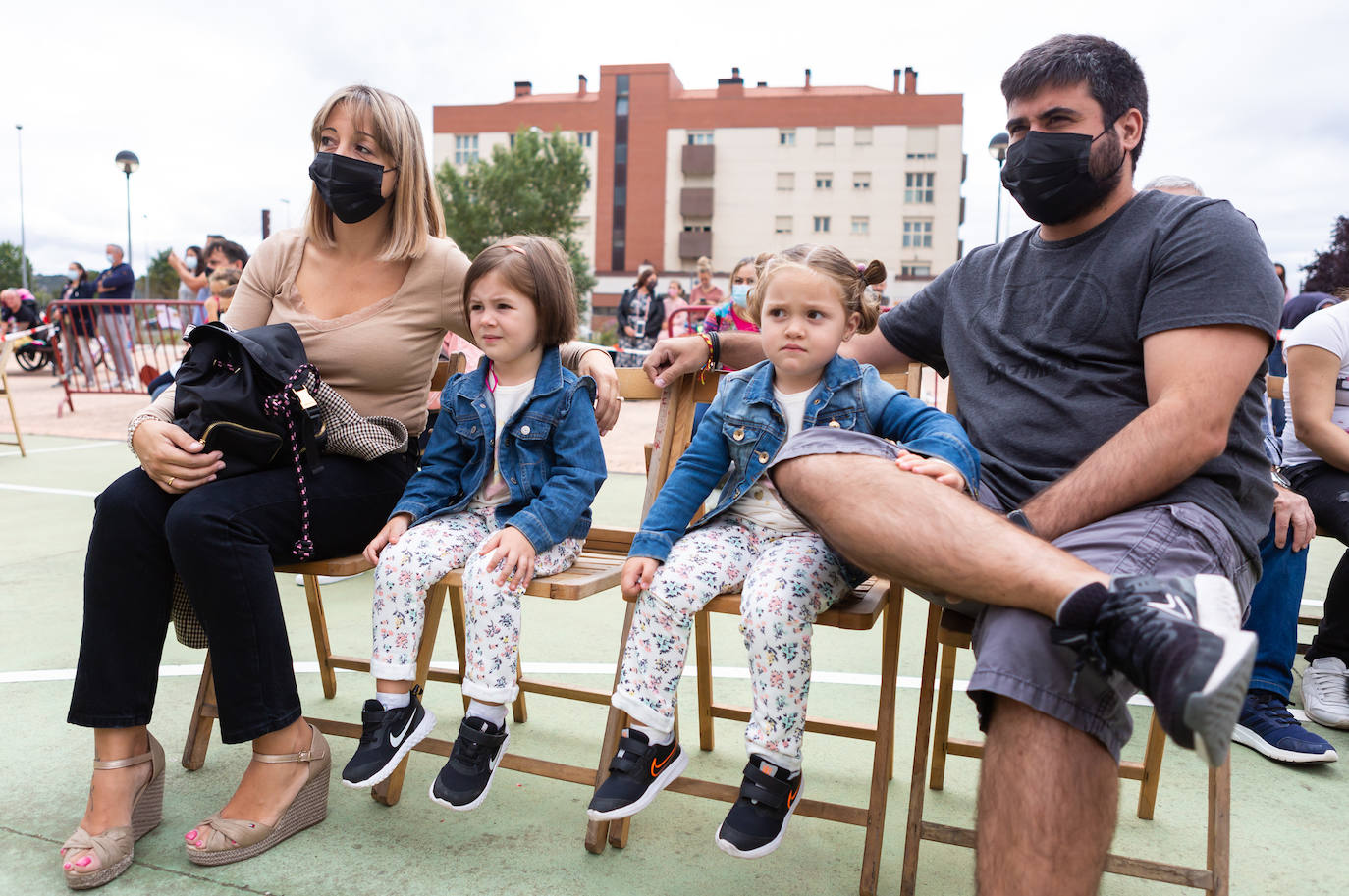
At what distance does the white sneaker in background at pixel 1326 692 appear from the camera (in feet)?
9.90

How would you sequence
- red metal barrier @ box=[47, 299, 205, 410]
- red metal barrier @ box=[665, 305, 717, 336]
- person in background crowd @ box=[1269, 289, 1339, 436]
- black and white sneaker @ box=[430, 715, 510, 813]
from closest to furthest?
black and white sneaker @ box=[430, 715, 510, 813], person in background crowd @ box=[1269, 289, 1339, 436], red metal barrier @ box=[665, 305, 717, 336], red metal barrier @ box=[47, 299, 205, 410]

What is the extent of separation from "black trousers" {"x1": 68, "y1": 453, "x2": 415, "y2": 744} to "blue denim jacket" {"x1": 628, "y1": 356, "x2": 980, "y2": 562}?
857mm

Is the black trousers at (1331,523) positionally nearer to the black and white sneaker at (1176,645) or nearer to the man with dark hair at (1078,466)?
the man with dark hair at (1078,466)

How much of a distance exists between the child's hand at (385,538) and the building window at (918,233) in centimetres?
5359

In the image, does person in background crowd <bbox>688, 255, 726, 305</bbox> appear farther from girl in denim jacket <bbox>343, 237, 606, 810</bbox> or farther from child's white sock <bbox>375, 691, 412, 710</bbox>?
child's white sock <bbox>375, 691, 412, 710</bbox>

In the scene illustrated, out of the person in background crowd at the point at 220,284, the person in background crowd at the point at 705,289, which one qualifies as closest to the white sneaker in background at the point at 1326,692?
the person in background crowd at the point at 220,284

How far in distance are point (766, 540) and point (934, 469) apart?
21.5 inches

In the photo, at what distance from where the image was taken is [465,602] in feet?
7.33

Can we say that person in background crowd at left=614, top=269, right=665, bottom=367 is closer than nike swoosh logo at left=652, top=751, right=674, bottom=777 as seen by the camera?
No

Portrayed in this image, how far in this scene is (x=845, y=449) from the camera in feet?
6.12

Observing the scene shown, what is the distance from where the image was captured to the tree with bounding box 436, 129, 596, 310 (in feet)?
143

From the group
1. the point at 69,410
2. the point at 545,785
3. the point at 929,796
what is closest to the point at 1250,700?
the point at 929,796

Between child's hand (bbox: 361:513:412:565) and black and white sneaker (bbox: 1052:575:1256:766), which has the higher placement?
black and white sneaker (bbox: 1052:575:1256:766)

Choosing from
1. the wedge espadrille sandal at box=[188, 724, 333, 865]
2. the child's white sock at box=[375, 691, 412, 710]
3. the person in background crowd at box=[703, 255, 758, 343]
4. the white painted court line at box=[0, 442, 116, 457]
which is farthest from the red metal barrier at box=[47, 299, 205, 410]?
the child's white sock at box=[375, 691, 412, 710]
